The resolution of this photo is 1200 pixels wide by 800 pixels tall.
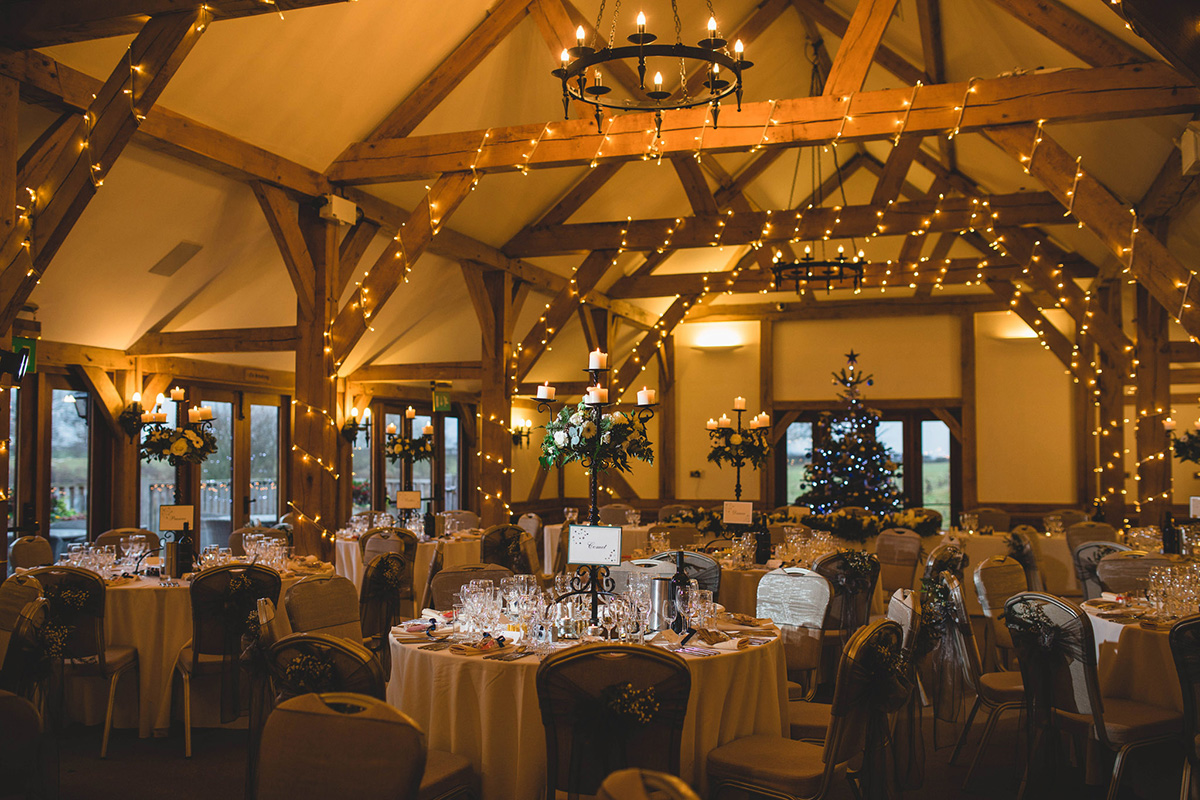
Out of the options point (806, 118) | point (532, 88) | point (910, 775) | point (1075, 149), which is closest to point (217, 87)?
point (532, 88)

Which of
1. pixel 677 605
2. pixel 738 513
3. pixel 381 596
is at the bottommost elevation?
pixel 381 596

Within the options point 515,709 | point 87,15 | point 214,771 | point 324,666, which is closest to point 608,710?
point 515,709

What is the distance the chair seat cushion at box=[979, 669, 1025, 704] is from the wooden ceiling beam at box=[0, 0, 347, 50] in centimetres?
467

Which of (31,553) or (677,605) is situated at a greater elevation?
(677,605)

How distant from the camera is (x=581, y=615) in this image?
4.10 meters

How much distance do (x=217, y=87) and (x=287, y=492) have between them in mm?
7211

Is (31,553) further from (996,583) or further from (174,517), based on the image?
(996,583)

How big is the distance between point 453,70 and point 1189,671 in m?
7.01

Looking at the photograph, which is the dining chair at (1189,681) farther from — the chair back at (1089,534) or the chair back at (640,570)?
the chair back at (1089,534)

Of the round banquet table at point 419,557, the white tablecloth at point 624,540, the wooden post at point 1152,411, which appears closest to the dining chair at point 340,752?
the round banquet table at point 419,557

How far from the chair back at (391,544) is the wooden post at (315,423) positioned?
0.39 meters

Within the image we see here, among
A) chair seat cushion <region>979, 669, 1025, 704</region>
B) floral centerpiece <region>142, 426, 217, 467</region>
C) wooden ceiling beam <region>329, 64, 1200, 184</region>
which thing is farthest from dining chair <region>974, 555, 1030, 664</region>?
floral centerpiece <region>142, 426, 217, 467</region>

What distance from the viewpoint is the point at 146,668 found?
210 inches

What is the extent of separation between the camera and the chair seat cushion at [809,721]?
397 cm
